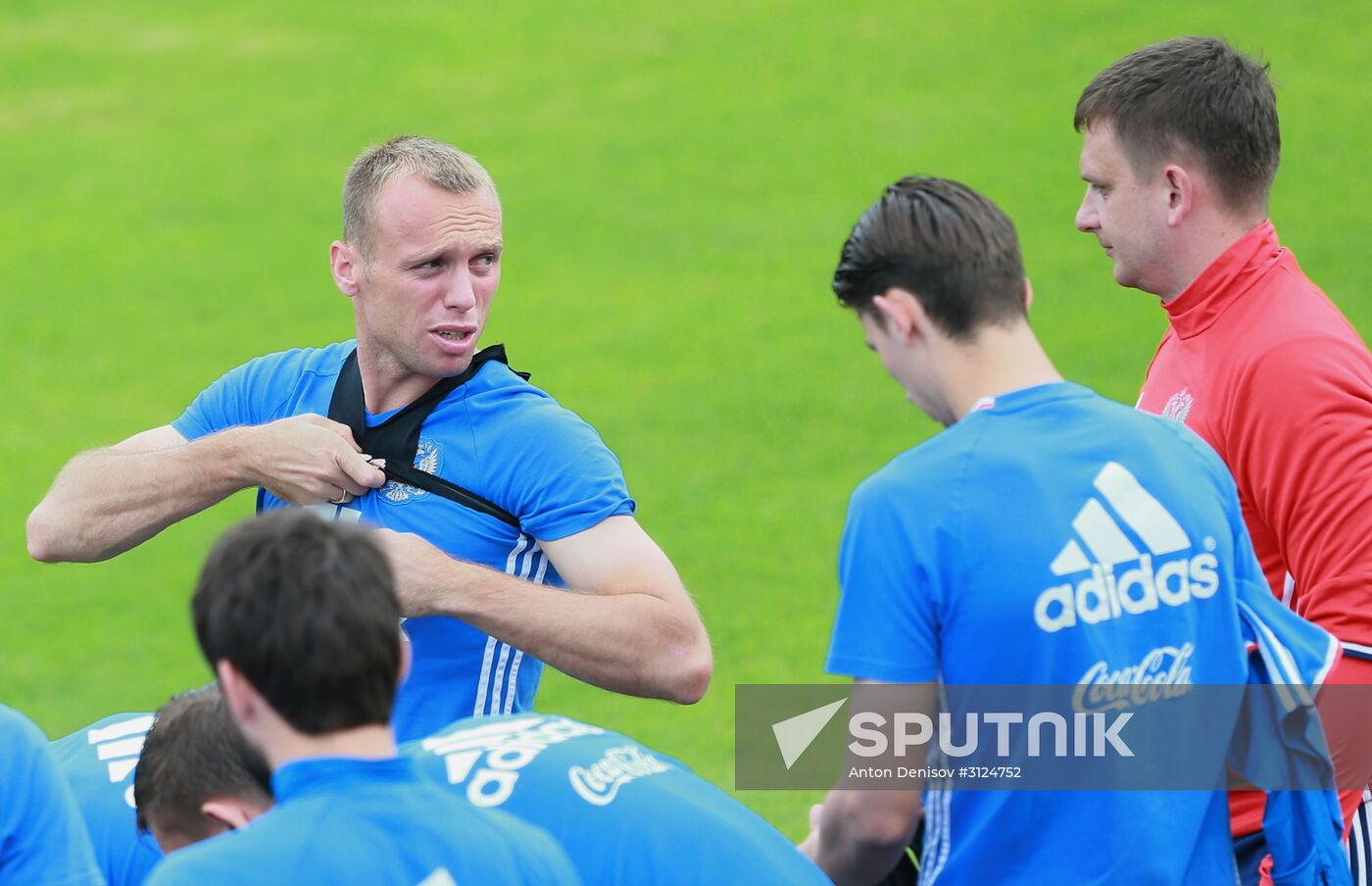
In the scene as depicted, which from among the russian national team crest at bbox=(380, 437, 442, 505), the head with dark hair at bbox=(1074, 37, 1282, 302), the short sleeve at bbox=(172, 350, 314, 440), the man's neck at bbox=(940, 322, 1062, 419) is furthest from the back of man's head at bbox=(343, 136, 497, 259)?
the man's neck at bbox=(940, 322, 1062, 419)

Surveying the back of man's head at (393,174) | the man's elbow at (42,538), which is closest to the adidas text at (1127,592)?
the back of man's head at (393,174)

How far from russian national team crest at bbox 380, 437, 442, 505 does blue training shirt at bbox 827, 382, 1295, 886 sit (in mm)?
1406

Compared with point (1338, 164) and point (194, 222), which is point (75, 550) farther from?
point (1338, 164)

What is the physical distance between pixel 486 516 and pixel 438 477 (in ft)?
0.50

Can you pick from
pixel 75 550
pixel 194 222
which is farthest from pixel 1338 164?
pixel 75 550

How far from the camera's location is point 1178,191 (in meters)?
3.86

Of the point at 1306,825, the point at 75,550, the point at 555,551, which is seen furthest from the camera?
the point at 75,550

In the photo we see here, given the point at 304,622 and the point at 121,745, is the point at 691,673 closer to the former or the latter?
the point at 121,745

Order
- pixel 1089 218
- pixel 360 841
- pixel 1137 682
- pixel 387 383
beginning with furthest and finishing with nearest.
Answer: pixel 387 383 < pixel 1089 218 < pixel 1137 682 < pixel 360 841

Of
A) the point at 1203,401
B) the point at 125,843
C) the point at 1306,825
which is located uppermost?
the point at 1203,401

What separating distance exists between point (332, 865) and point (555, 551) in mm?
1593

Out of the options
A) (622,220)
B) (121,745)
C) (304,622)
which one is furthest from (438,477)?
(622,220)

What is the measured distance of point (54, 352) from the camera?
14094mm

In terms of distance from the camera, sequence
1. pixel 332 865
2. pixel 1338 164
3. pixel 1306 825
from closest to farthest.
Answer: pixel 332 865, pixel 1306 825, pixel 1338 164
